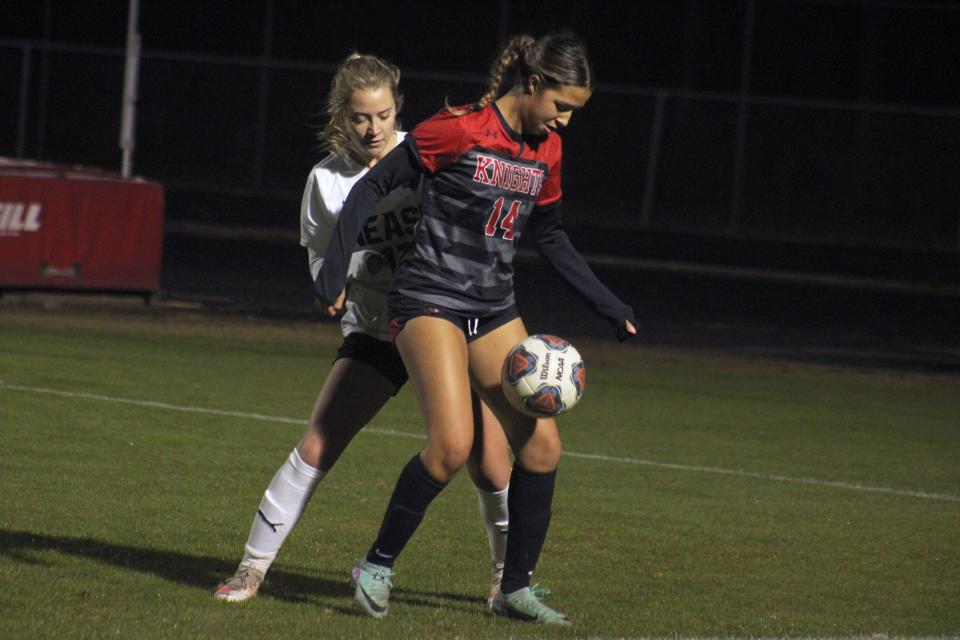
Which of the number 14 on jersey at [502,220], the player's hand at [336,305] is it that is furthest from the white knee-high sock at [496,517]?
the player's hand at [336,305]

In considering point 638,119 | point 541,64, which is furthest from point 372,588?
point 638,119

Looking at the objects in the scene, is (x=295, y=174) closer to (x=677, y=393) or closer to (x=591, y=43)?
(x=591, y=43)

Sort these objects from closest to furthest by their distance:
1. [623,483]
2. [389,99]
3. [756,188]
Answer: [389,99] → [623,483] → [756,188]

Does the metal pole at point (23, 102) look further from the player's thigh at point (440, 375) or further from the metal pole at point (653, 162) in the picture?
the player's thigh at point (440, 375)

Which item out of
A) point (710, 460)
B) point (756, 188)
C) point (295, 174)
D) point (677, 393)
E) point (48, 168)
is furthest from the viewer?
point (295, 174)

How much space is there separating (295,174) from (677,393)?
21.5m

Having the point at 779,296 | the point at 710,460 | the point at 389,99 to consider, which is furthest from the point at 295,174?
the point at 389,99

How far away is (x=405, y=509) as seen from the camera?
211 inches

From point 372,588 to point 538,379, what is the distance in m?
0.87

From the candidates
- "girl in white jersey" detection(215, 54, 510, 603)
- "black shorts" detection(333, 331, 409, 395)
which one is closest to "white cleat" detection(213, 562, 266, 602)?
"girl in white jersey" detection(215, 54, 510, 603)

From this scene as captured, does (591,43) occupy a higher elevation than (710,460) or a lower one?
higher

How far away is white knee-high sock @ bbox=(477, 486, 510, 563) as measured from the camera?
5801mm

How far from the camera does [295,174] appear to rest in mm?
33594

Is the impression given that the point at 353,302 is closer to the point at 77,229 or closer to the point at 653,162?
the point at 77,229
